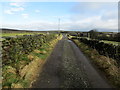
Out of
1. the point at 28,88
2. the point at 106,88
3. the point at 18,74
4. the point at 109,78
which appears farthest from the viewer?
the point at 109,78

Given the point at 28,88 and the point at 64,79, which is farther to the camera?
the point at 64,79

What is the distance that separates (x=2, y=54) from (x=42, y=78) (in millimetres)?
2770

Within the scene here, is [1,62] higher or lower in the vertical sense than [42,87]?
higher

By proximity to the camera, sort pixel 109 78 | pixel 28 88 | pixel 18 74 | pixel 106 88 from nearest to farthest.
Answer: pixel 28 88
pixel 106 88
pixel 18 74
pixel 109 78

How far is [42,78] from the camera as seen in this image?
5.63 meters

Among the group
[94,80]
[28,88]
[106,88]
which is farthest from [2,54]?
[106,88]

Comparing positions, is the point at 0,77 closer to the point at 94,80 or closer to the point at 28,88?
the point at 28,88

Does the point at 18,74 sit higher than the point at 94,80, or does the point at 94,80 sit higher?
the point at 18,74

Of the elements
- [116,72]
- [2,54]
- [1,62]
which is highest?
[2,54]

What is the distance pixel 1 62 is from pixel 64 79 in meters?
3.82

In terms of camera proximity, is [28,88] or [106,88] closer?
[28,88]

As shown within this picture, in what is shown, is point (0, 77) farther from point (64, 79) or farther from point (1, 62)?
point (64, 79)

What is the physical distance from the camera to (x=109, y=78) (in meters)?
5.76

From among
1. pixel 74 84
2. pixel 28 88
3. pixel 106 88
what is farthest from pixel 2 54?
pixel 106 88
